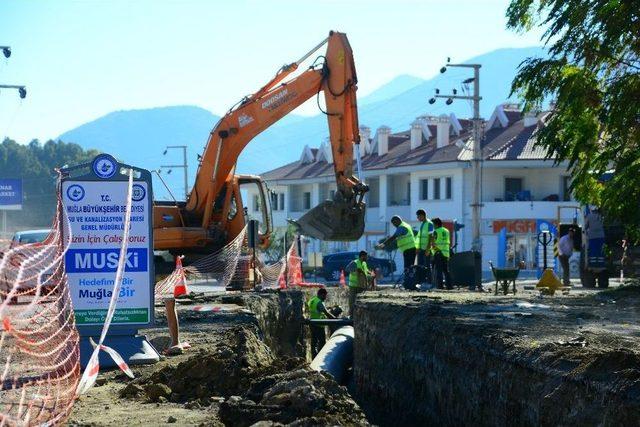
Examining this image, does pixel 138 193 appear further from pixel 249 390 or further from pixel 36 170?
pixel 36 170

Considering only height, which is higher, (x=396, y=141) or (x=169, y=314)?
(x=396, y=141)

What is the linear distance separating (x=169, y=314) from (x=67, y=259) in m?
1.64

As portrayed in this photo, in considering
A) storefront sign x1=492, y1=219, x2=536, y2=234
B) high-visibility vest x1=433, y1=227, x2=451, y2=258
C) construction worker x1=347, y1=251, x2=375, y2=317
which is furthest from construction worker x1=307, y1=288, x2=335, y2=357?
storefront sign x1=492, y1=219, x2=536, y2=234

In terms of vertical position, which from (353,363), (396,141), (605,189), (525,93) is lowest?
(353,363)

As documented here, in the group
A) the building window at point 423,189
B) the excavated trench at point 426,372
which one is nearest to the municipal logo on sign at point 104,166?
the excavated trench at point 426,372

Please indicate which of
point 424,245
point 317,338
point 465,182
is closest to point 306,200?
point 465,182

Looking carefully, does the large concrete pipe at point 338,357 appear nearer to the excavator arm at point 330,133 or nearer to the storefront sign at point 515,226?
the excavator arm at point 330,133

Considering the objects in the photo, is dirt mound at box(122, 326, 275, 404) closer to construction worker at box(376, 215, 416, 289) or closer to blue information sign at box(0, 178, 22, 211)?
construction worker at box(376, 215, 416, 289)

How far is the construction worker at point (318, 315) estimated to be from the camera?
22.3m

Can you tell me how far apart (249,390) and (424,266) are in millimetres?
14201

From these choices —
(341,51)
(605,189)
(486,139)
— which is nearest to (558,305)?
(605,189)

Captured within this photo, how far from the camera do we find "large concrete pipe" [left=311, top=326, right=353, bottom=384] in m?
17.4

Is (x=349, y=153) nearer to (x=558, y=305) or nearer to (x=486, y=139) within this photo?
(x=558, y=305)

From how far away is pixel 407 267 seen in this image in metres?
23.4
